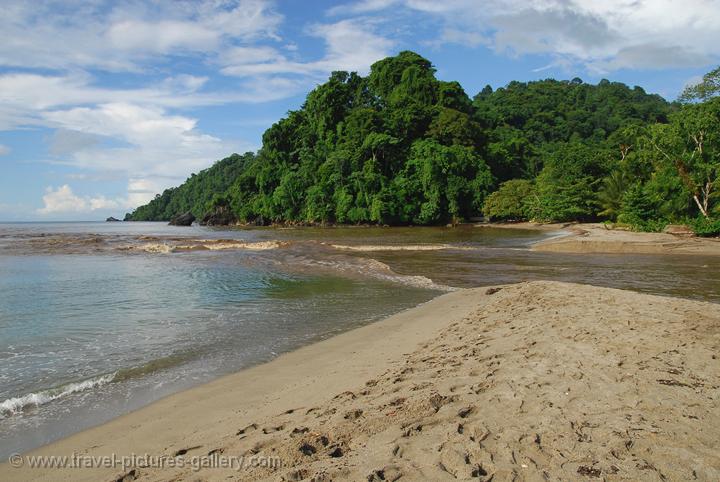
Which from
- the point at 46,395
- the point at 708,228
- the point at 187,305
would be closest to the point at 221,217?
the point at 708,228

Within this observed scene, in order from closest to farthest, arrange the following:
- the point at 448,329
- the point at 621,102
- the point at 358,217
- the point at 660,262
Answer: the point at 448,329, the point at 660,262, the point at 358,217, the point at 621,102

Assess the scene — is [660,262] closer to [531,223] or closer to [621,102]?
[531,223]

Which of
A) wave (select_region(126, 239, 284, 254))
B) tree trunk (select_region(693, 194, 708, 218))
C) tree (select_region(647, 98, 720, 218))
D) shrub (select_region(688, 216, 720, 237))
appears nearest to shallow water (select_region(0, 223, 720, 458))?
wave (select_region(126, 239, 284, 254))

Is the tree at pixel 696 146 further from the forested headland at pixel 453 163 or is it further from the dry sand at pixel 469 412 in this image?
the dry sand at pixel 469 412

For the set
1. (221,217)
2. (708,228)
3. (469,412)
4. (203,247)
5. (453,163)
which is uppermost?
(453,163)

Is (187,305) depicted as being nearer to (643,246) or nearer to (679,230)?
(643,246)

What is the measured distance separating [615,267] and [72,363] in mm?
17723

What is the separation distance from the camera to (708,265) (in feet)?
55.7

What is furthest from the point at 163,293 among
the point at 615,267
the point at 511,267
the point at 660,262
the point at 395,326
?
the point at 660,262

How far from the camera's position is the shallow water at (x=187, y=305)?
19.0ft

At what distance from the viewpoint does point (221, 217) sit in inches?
3371

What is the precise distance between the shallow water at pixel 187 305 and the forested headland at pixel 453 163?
14.8m

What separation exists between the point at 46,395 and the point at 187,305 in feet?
19.5

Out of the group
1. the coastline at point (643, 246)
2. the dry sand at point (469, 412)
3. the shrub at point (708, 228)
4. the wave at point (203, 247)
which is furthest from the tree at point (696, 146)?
the dry sand at point (469, 412)
